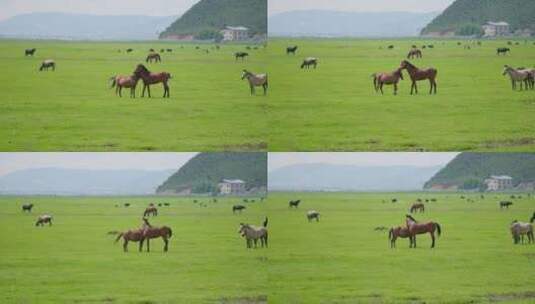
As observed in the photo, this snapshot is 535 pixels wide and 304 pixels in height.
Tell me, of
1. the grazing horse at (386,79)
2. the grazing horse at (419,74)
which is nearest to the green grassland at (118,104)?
the grazing horse at (386,79)

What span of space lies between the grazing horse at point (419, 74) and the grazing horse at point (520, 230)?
971 millimetres

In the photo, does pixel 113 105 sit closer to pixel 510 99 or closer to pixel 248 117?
pixel 248 117

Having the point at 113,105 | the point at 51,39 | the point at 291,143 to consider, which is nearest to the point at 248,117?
the point at 291,143

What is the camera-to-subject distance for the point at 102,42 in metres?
7.96

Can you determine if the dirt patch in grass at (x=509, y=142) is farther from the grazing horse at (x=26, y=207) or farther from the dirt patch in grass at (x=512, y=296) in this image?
the grazing horse at (x=26, y=207)

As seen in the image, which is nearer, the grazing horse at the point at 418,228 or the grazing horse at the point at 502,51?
the grazing horse at the point at 418,228

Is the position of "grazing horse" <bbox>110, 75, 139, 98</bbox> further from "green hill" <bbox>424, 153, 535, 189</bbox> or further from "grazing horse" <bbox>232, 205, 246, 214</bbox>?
"green hill" <bbox>424, 153, 535, 189</bbox>

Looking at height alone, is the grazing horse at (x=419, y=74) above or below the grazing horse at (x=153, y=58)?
below

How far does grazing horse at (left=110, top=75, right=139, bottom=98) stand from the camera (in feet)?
26.0

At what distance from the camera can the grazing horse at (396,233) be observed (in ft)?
26.0

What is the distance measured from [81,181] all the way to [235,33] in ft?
4.35

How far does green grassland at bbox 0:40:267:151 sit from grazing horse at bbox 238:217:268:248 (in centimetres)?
49

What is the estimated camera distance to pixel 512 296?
7.80 meters

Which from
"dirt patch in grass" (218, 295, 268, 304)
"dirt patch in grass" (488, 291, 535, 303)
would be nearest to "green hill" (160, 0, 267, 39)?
"dirt patch in grass" (218, 295, 268, 304)
